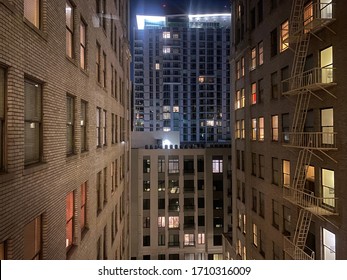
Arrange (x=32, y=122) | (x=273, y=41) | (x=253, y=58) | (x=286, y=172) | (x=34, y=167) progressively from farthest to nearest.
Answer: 1. (x=253, y=58)
2. (x=273, y=41)
3. (x=286, y=172)
4. (x=32, y=122)
5. (x=34, y=167)

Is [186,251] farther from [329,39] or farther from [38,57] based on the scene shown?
[38,57]

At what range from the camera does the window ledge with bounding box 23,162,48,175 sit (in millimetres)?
6438

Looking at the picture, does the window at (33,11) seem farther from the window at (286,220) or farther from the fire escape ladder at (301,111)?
the window at (286,220)

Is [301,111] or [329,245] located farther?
[301,111]

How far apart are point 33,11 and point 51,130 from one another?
305 centimetres

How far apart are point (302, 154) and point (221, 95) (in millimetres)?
72292

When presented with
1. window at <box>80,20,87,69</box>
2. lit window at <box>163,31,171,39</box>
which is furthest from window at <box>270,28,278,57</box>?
lit window at <box>163,31,171,39</box>

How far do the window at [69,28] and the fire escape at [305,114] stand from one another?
975 centimetres

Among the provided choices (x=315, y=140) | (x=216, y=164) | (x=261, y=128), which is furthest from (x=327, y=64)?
(x=216, y=164)

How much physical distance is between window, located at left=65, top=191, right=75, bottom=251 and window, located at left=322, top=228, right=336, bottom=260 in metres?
10.9

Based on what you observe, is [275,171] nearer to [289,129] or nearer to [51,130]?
[289,129]

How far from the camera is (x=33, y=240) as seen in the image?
6.99 m

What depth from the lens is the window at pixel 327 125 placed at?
41.6 feet
